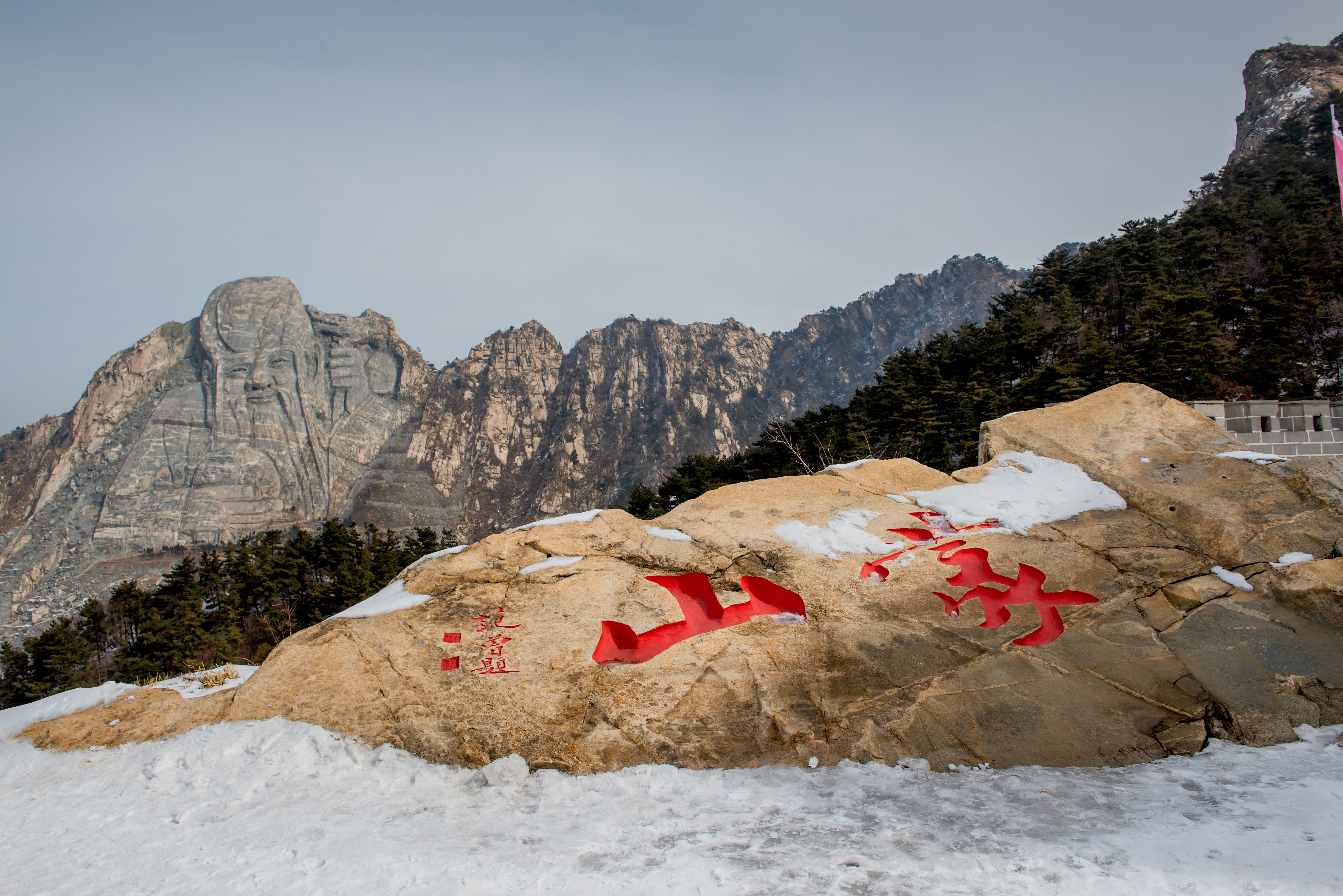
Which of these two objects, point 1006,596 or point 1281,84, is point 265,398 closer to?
point 1006,596

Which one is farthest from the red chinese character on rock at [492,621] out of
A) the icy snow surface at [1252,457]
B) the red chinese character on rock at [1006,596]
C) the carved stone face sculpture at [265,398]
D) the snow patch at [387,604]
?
the carved stone face sculpture at [265,398]

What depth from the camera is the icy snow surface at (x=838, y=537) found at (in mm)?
7016

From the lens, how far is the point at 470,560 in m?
7.11

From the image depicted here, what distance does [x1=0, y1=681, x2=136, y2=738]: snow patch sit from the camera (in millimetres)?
5969

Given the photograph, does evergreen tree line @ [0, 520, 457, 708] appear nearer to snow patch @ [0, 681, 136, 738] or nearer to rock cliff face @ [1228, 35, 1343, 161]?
snow patch @ [0, 681, 136, 738]

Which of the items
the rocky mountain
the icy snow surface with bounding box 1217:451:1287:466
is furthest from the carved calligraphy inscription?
the rocky mountain

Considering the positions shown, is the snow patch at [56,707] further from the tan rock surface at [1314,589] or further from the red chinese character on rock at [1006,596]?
the tan rock surface at [1314,589]

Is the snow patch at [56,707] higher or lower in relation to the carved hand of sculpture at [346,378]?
lower

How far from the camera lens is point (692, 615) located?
6.53 m

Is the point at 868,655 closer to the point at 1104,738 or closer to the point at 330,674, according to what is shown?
the point at 1104,738

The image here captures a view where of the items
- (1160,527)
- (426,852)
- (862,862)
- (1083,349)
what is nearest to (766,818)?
(862,862)

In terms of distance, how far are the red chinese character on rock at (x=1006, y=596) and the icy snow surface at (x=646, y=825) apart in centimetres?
137

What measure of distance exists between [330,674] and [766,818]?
4.09 metres

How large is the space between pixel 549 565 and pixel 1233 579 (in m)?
6.80
